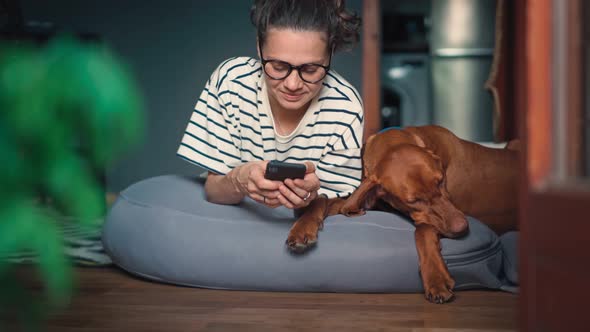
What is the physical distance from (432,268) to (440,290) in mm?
88

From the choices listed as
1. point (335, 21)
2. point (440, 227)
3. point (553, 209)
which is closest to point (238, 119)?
point (335, 21)

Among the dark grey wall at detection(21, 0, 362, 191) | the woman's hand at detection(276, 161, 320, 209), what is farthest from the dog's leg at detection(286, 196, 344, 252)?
the dark grey wall at detection(21, 0, 362, 191)

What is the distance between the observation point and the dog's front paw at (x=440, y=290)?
1.56 meters

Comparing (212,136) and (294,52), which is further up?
(294,52)

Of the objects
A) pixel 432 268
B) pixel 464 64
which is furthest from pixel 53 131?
pixel 464 64

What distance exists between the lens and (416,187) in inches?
71.2

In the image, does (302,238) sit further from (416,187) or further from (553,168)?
(553,168)

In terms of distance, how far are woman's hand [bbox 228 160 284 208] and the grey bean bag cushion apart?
0.18 m

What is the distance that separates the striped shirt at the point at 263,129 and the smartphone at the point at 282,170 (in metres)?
0.31

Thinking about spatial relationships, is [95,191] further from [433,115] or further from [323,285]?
[433,115]

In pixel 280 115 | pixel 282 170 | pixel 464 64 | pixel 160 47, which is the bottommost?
pixel 282 170

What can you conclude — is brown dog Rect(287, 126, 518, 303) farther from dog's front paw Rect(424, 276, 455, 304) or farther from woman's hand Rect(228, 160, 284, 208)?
woman's hand Rect(228, 160, 284, 208)

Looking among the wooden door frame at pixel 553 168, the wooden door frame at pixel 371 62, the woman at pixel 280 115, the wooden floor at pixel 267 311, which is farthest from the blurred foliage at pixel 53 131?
the wooden door frame at pixel 371 62

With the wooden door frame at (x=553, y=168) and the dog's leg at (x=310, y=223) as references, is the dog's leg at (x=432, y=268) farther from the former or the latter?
the wooden door frame at (x=553, y=168)
